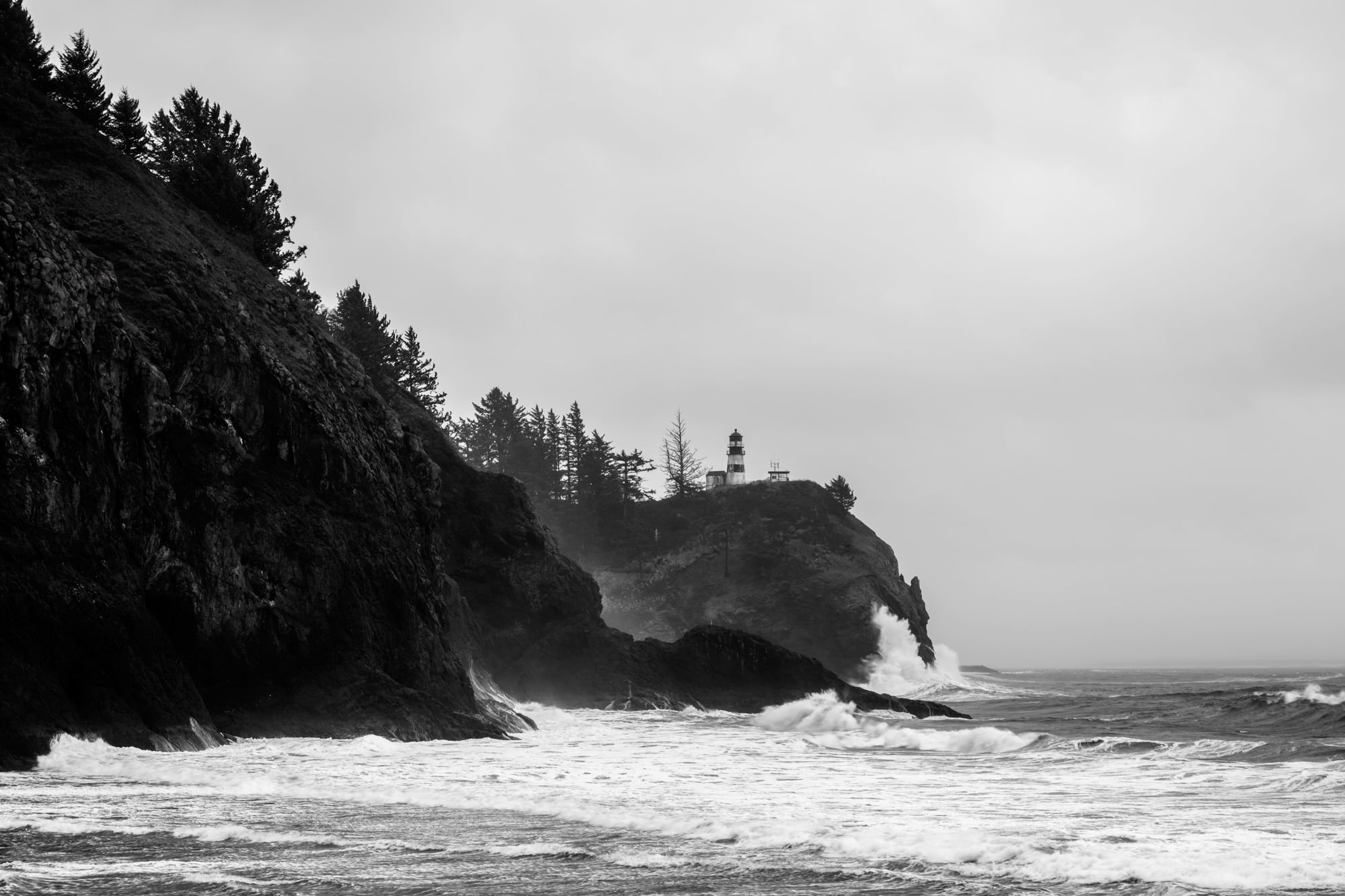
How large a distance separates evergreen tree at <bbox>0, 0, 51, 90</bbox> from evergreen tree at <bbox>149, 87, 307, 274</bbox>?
4858 mm

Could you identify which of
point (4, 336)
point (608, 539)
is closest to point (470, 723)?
point (4, 336)

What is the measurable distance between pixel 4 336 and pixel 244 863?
Answer: 46.9 ft

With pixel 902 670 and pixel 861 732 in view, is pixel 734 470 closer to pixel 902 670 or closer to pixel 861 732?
pixel 902 670

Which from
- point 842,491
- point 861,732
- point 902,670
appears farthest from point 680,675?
point 842,491

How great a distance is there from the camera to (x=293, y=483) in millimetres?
28688

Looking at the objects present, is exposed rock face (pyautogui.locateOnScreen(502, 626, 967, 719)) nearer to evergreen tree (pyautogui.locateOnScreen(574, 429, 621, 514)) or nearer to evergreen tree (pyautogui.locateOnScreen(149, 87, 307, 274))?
evergreen tree (pyautogui.locateOnScreen(149, 87, 307, 274))

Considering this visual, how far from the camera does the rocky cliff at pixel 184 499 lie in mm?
19891

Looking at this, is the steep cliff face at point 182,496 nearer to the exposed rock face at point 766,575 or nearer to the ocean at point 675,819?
the ocean at point 675,819

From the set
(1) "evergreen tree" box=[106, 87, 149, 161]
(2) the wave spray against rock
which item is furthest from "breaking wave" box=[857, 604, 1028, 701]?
(1) "evergreen tree" box=[106, 87, 149, 161]

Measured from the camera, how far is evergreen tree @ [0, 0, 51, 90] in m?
36.4

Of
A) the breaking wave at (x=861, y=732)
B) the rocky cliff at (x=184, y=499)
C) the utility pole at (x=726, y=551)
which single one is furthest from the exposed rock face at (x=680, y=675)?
the utility pole at (x=726, y=551)

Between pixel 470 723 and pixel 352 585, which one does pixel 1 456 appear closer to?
pixel 352 585

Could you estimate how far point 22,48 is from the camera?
123 ft

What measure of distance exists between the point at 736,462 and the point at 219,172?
68.0 meters
